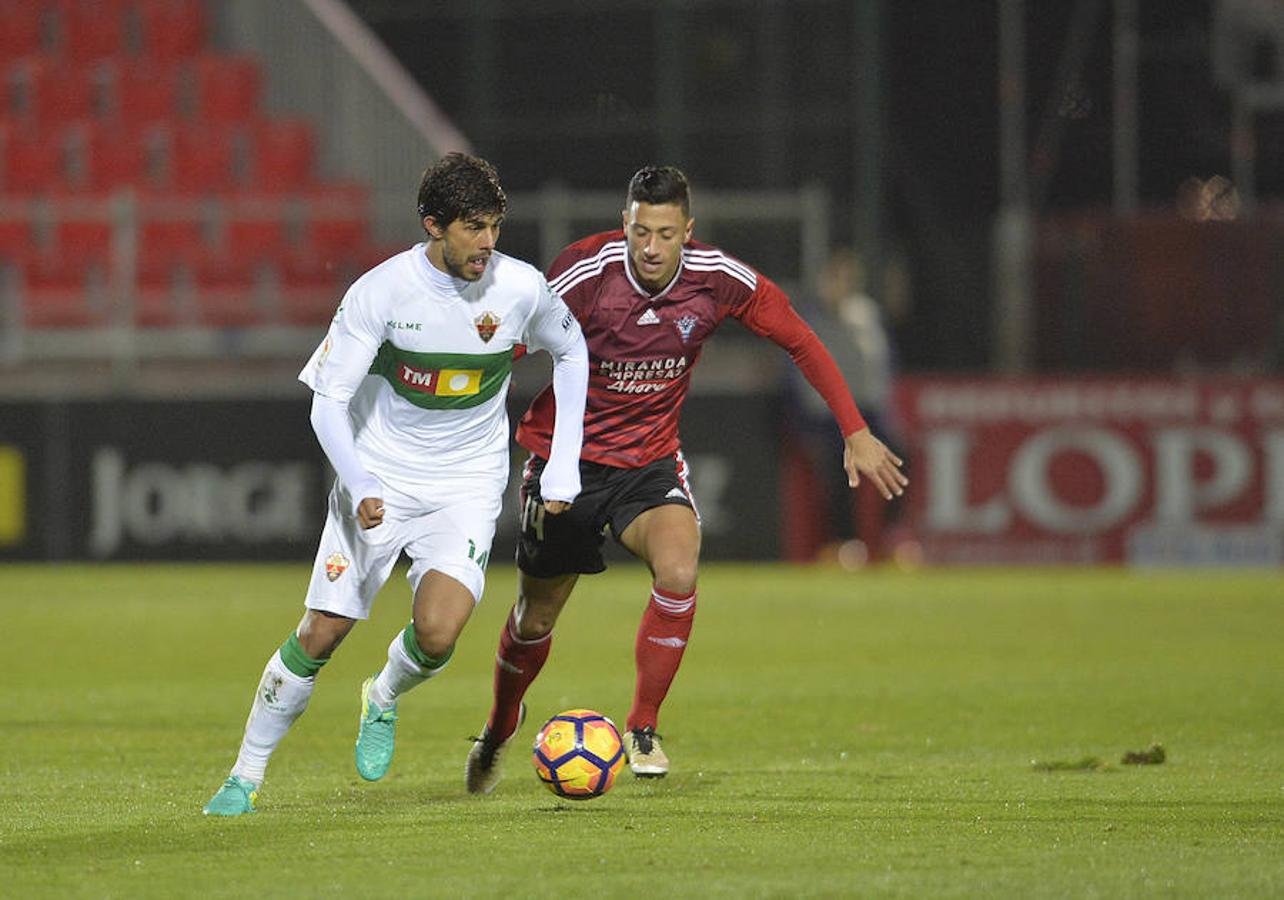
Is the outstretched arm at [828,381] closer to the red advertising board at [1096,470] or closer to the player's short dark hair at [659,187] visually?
the player's short dark hair at [659,187]

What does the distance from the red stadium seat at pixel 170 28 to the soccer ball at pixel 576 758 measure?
15047 mm

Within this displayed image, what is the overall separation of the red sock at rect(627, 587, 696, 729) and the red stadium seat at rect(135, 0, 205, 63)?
14296 mm

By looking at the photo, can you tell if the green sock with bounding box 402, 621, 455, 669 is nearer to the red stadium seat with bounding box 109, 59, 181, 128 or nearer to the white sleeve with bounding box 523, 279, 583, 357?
the white sleeve with bounding box 523, 279, 583, 357

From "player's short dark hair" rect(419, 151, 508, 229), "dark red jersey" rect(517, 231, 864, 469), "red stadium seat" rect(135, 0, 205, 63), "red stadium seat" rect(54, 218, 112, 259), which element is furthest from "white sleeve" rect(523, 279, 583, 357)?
"red stadium seat" rect(135, 0, 205, 63)

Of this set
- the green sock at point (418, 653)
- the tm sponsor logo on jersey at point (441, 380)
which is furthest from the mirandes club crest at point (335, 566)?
the tm sponsor logo on jersey at point (441, 380)

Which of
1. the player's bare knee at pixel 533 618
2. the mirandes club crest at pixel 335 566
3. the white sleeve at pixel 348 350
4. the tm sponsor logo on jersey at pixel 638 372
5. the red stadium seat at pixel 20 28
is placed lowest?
the player's bare knee at pixel 533 618

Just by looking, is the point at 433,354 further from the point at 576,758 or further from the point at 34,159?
the point at 34,159

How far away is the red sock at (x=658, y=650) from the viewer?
7.52 m

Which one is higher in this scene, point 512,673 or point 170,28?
point 170,28

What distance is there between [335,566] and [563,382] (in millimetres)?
997

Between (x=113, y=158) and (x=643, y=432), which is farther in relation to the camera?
(x=113, y=158)

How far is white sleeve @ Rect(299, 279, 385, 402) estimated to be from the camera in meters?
6.61

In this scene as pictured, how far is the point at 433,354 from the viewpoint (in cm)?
684

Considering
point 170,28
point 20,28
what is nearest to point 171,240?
point 170,28
